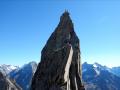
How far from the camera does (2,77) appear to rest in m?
177

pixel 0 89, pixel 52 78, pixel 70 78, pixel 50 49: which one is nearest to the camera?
pixel 52 78

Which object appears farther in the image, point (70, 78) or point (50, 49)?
point (50, 49)

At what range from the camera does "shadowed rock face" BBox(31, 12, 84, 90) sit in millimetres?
33656

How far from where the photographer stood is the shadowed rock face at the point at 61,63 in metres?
33.7

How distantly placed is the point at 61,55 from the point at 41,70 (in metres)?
4.17

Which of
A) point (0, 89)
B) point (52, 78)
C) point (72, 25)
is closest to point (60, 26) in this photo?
point (72, 25)

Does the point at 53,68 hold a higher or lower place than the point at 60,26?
lower

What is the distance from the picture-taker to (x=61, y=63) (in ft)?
112

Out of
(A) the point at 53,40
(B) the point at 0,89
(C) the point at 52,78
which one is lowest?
(C) the point at 52,78

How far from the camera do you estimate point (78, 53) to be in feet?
128

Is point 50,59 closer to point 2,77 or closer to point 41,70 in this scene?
point 41,70

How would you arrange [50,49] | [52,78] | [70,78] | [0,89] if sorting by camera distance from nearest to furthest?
[52,78], [70,78], [50,49], [0,89]

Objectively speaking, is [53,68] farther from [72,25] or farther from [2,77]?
[2,77]

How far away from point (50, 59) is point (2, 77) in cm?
14611
